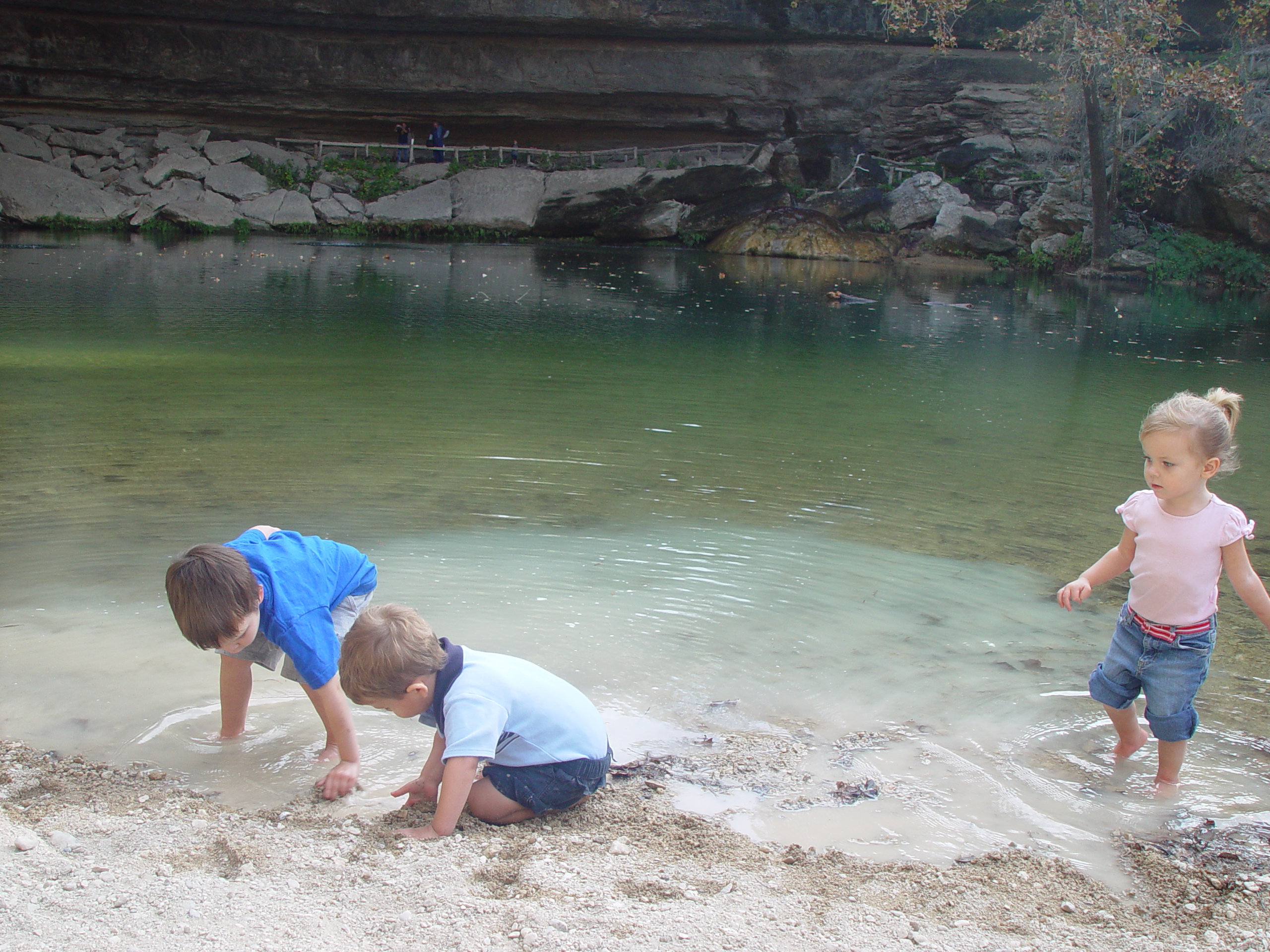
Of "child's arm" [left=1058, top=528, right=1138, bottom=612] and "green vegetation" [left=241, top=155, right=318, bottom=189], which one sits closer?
"child's arm" [left=1058, top=528, right=1138, bottom=612]

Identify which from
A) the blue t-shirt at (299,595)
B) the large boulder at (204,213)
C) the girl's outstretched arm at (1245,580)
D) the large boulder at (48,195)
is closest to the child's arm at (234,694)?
the blue t-shirt at (299,595)

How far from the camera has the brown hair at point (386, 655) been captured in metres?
2.42

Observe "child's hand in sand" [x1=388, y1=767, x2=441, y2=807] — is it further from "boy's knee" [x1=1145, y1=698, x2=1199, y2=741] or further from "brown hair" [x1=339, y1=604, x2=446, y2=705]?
"boy's knee" [x1=1145, y1=698, x2=1199, y2=741]

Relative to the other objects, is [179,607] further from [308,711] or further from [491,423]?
[491,423]

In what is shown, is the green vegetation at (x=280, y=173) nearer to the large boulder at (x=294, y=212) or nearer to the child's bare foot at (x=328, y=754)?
the large boulder at (x=294, y=212)

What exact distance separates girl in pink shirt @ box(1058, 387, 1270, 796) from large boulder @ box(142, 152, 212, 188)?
2625 centimetres

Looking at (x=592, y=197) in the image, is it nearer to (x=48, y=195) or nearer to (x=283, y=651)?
(x=48, y=195)

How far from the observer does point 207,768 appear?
9.70 ft

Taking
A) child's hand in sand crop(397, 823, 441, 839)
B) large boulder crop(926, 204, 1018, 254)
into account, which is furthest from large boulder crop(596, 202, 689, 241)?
child's hand in sand crop(397, 823, 441, 839)

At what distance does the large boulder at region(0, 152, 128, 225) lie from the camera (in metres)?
22.6

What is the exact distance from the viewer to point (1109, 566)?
303 cm

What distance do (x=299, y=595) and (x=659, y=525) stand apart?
2704mm

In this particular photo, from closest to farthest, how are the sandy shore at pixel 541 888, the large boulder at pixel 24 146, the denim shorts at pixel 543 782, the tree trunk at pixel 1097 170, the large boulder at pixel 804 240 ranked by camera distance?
the sandy shore at pixel 541 888, the denim shorts at pixel 543 782, the tree trunk at pixel 1097 170, the large boulder at pixel 804 240, the large boulder at pixel 24 146

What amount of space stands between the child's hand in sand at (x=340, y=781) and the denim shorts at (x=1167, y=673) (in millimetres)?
2222
